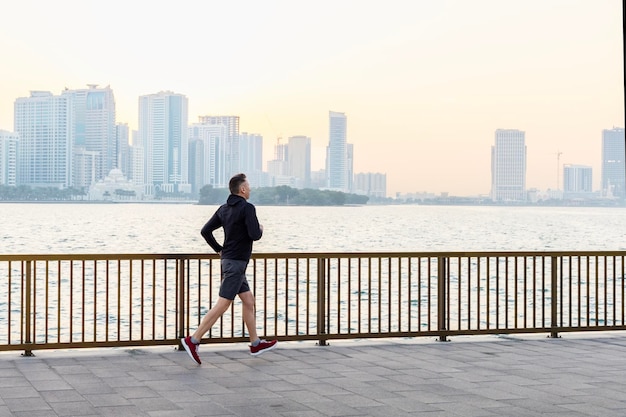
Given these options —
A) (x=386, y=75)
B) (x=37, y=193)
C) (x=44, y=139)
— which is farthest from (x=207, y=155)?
(x=386, y=75)

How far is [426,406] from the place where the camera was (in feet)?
23.0

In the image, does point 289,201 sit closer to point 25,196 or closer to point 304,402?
point 25,196

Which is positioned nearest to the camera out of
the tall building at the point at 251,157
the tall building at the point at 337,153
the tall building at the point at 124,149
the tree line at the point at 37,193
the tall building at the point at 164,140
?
the tall building at the point at 164,140

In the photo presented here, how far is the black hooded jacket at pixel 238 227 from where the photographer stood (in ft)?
29.2

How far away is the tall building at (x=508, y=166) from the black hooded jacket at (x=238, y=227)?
281ft

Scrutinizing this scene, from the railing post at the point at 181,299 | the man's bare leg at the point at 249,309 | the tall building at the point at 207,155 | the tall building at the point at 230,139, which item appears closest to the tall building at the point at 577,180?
the tall building at the point at 230,139

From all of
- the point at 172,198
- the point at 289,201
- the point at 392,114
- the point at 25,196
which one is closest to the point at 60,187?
the point at 25,196

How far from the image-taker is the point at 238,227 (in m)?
8.98

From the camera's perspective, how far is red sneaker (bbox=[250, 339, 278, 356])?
9359 millimetres

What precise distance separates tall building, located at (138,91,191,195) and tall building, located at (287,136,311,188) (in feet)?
35.0

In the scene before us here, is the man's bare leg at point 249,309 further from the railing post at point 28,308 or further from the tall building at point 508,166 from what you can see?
the tall building at point 508,166

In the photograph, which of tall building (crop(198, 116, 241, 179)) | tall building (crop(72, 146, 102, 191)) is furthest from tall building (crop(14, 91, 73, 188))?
tall building (crop(198, 116, 241, 179))

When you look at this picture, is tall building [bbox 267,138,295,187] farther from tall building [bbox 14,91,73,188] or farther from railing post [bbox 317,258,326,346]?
railing post [bbox 317,258,326,346]

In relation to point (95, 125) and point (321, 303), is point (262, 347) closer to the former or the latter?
point (321, 303)
